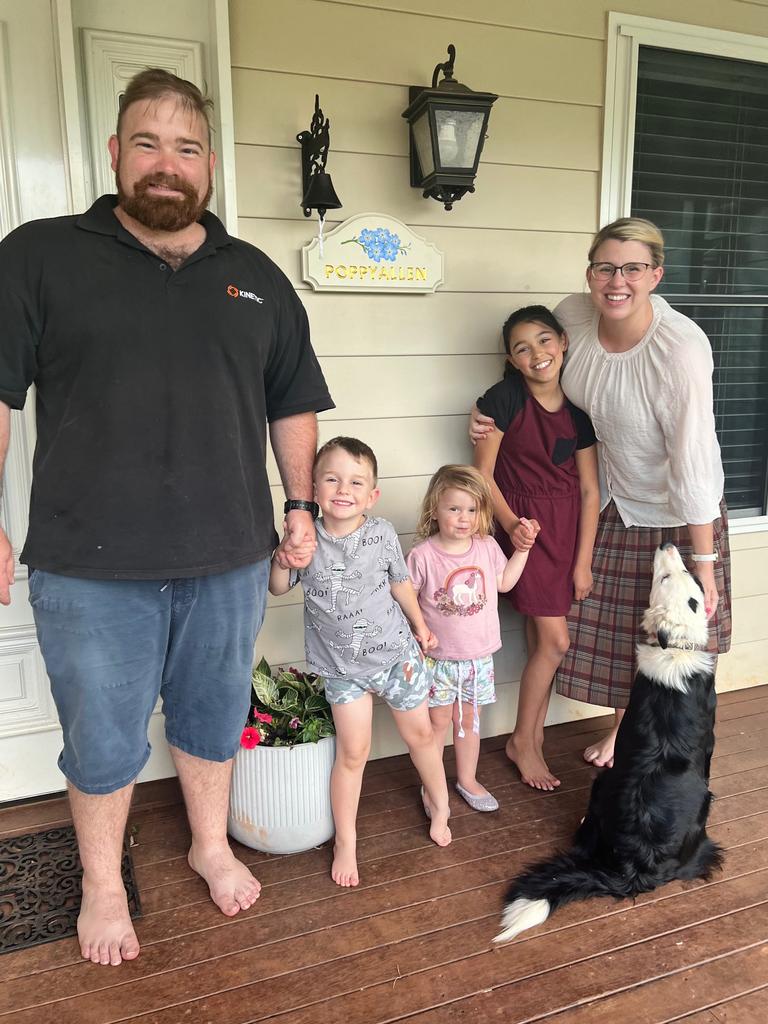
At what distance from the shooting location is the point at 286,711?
214cm

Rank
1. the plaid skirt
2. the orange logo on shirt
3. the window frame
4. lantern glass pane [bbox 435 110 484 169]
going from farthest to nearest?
the window frame → the plaid skirt → lantern glass pane [bbox 435 110 484 169] → the orange logo on shirt

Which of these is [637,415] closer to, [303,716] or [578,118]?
[578,118]

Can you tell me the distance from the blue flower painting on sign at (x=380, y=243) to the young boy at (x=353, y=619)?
72cm

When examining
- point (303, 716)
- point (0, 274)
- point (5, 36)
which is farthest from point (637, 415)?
point (5, 36)

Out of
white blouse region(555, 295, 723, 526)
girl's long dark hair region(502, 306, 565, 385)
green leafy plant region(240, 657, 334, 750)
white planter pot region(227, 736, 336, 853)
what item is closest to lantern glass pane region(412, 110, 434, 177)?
girl's long dark hair region(502, 306, 565, 385)

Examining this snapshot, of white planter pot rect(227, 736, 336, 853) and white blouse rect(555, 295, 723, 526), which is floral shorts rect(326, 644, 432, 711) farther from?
white blouse rect(555, 295, 723, 526)

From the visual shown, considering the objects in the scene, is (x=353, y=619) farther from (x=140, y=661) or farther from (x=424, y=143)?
(x=424, y=143)

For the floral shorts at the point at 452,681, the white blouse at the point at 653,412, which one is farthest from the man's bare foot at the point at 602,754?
the white blouse at the point at 653,412

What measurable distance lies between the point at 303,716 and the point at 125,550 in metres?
0.82

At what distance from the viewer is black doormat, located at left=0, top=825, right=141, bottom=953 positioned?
180 cm

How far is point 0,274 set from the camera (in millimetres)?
1492

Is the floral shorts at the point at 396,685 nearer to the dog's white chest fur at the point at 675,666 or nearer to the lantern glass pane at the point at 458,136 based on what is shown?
the dog's white chest fur at the point at 675,666

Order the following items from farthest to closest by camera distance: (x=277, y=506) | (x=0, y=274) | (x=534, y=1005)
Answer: (x=277, y=506)
(x=534, y=1005)
(x=0, y=274)

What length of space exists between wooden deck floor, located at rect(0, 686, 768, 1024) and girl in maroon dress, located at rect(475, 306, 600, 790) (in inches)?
18.2
